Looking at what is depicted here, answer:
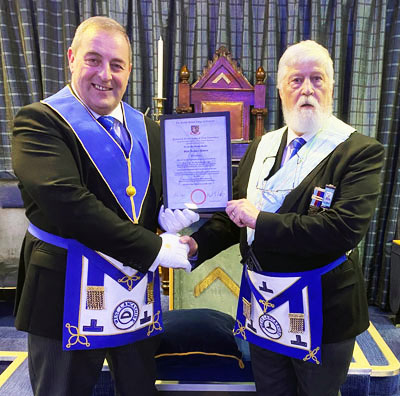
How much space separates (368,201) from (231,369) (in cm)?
108

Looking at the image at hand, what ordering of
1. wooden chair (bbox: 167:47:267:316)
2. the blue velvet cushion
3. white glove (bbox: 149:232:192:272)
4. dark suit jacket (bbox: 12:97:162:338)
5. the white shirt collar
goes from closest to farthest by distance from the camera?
dark suit jacket (bbox: 12:97:162:338), white glove (bbox: 149:232:192:272), the white shirt collar, the blue velvet cushion, wooden chair (bbox: 167:47:267:316)

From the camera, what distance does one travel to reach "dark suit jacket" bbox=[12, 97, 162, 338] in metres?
1.04

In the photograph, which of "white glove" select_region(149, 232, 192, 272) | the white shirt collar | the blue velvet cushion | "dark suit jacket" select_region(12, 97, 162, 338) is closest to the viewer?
"dark suit jacket" select_region(12, 97, 162, 338)

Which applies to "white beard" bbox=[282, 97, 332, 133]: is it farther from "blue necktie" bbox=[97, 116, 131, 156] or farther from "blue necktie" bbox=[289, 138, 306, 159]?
"blue necktie" bbox=[97, 116, 131, 156]

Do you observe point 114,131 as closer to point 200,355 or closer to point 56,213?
point 56,213

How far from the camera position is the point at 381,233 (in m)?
2.94

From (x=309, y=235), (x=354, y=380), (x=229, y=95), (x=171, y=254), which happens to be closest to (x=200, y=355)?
(x=354, y=380)

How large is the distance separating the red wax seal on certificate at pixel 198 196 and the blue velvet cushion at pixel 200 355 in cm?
84

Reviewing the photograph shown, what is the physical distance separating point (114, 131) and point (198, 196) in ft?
1.11

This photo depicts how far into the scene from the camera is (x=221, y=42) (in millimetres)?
2691

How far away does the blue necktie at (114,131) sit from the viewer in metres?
1.18

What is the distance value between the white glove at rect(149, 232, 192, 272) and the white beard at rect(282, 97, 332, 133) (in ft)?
1.80

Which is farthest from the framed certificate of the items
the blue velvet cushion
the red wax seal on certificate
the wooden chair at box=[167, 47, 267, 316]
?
the wooden chair at box=[167, 47, 267, 316]

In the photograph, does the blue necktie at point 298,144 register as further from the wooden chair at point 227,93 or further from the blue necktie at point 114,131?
the wooden chair at point 227,93
